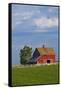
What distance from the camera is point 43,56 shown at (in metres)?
1.73

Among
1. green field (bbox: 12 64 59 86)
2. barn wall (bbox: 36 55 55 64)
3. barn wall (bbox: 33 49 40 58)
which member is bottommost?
green field (bbox: 12 64 59 86)

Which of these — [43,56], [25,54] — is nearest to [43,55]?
[43,56]

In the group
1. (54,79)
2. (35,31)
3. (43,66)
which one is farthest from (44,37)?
(54,79)

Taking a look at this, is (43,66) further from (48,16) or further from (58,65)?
(48,16)

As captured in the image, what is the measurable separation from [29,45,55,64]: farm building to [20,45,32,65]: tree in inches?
1.3

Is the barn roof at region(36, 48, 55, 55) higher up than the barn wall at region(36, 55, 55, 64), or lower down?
higher up

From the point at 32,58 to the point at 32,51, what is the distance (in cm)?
5

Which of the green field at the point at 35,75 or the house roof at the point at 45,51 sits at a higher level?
the house roof at the point at 45,51

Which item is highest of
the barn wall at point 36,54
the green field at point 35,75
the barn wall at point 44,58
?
the barn wall at point 36,54

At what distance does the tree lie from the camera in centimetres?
171

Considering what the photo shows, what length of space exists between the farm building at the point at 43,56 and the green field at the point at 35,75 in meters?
0.04

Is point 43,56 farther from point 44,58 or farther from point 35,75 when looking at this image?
point 35,75

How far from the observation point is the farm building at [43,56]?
67.8 inches

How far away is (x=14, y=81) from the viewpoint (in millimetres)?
1679
